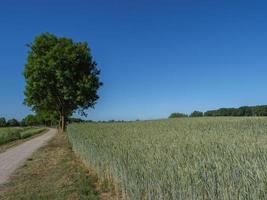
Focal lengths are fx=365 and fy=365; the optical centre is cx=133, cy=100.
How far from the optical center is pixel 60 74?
3944 cm

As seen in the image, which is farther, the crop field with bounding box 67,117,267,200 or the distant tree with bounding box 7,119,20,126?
the distant tree with bounding box 7,119,20,126

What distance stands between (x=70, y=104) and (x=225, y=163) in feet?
131

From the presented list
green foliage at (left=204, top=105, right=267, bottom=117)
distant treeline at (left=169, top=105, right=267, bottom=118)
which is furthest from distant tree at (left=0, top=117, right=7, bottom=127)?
green foliage at (left=204, top=105, right=267, bottom=117)

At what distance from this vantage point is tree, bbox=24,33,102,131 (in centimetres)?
3997

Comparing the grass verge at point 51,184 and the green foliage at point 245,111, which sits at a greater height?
the green foliage at point 245,111

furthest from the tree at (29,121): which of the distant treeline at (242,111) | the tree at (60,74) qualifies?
the distant treeline at (242,111)

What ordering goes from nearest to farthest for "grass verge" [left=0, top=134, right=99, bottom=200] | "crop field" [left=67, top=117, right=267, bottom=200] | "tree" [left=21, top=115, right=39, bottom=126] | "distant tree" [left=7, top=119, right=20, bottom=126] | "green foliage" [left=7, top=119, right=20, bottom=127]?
"crop field" [left=67, top=117, right=267, bottom=200] → "grass verge" [left=0, top=134, right=99, bottom=200] → "green foliage" [left=7, top=119, right=20, bottom=127] → "distant tree" [left=7, top=119, right=20, bottom=126] → "tree" [left=21, top=115, right=39, bottom=126]

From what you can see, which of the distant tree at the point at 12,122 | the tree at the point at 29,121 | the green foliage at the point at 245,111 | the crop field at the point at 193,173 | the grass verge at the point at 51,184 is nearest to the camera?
the crop field at the point at 193,173

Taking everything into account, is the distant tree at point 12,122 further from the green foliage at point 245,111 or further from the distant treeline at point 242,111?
the green foliage at point 245,111

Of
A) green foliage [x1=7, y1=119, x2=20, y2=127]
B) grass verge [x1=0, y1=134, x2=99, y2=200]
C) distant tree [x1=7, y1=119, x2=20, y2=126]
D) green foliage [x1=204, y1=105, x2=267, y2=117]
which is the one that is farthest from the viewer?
distant tree [x1=7, y1=119, x2=20, y2=126]

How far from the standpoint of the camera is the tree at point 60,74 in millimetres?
39969

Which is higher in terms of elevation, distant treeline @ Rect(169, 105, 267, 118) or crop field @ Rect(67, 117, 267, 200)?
distant treeline @ Rect(169, 105, 267, 118)

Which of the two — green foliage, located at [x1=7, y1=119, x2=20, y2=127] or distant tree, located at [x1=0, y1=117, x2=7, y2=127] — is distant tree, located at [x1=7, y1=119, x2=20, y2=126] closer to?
green foliage, located at [x1=7, y1=119, x2=20, y2=127]

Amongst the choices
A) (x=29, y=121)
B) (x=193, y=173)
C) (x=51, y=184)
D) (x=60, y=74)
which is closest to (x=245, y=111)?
(x=60, y=74)
